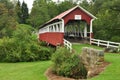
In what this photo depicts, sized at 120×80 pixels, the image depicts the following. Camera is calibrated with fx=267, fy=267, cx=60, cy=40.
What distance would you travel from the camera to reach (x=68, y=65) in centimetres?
1481

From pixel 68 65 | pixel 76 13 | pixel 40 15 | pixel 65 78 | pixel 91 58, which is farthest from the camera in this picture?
pixel 40 15

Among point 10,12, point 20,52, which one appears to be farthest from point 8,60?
point 10,12

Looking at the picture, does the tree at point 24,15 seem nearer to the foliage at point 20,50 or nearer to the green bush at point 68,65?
the foliage at point 20,50

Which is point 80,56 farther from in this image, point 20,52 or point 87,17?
point 87,17

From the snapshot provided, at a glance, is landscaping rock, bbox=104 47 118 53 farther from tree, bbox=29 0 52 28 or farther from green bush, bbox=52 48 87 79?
tree, bbox=29 0 52 28

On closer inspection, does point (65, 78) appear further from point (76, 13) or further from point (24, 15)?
point (24, 15)

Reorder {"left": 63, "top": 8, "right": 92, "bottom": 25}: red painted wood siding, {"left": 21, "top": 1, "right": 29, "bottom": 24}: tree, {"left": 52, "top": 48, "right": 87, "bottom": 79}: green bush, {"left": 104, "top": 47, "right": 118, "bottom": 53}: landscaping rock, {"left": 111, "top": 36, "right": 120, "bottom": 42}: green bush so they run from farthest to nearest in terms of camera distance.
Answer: {"left": 21, "top": 1, "right": 29, "bottom": 24}: tree, {"left": 111, "top": 36, "right": 120, "bottom": 42}: green bush, {"left": 63, "top": 8, "right": 92, "bottom": 25}: red painted wood siding, {"left": 104, "top": 47, "right": 118, "bottom": 53}: landscaping rock, {"left": 52, "top": 48, "right": 87, "bottom": 79}: green bush

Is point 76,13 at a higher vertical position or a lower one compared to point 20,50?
higher

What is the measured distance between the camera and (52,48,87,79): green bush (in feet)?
47.8

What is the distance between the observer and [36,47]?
1098 inches

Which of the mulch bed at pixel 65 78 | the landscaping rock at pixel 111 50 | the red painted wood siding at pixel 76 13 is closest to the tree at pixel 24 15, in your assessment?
the red painted wood siding at pixel 76 13

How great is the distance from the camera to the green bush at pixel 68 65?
14562mm

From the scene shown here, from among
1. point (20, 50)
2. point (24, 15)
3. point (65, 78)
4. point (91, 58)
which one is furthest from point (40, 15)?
point (65, 78)

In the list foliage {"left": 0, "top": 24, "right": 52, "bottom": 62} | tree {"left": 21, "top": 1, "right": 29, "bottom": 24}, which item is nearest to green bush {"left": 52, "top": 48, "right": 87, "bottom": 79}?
foliage {"left": 0, "top": 24, "right": 52, "bottom": 62}
